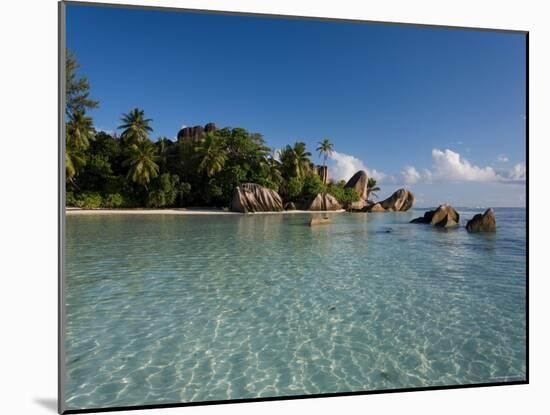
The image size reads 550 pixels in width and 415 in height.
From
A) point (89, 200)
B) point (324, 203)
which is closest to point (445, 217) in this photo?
point (324, 203)

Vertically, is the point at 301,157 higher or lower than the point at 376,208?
higher

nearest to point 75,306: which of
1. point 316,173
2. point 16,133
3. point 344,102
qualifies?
point 16,133

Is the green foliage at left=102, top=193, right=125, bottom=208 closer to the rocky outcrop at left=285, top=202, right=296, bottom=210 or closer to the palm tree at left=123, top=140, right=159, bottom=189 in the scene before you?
the palm tree at left=123, top=140, right=159, bottom=189

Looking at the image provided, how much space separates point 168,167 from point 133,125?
311 centimetres

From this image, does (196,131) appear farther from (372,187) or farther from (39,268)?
(39,268)

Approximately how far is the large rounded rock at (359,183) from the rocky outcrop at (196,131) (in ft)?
40.6

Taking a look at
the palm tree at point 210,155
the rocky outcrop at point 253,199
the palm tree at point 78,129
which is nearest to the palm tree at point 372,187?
the rocky outcrop at point 253,199

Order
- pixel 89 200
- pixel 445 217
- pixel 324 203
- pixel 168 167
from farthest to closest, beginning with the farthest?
pixel 324 203 → pixel 168 167 → pixel 89 200 → pixel 445 217

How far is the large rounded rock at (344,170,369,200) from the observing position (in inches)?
1177

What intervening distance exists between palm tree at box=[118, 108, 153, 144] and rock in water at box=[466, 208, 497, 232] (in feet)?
55.7

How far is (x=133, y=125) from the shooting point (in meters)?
20.4

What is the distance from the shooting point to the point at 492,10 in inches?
140

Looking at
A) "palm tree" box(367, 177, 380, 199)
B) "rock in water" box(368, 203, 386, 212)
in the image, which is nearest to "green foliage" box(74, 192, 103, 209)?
"rock in water" box(368, 203, 386, 212)

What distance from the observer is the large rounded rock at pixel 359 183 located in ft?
98.1
